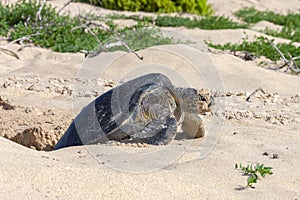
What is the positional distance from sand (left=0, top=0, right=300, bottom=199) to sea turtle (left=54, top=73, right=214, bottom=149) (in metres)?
0.15

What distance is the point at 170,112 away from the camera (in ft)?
12.5

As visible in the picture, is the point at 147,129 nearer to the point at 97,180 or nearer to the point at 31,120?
the point at 97,180

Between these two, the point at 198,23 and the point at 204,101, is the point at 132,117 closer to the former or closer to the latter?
the point at 204,101

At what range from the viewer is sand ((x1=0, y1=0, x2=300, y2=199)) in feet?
9.00

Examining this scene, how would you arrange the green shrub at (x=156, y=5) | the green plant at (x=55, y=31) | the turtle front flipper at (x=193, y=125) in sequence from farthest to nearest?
the green shrub at (x=156, y=5) → the green plant at (x=55, y=31) → the turtle front flipper at (x=193, y=125)

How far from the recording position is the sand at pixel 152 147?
9.00 feet

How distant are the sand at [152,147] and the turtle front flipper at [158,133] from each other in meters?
0.09

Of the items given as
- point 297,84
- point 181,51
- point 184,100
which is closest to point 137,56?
point 181,51

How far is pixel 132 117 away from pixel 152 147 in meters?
0.28

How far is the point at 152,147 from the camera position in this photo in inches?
138

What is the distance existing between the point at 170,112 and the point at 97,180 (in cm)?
118

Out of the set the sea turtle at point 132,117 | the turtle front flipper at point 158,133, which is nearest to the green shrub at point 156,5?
the sea turtle at point 132,117

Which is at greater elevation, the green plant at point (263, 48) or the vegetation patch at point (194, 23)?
the green plant at point (263, 48)

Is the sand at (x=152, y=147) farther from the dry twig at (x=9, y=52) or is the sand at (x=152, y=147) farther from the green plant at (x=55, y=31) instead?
the green plant at (x=55, y=31)
